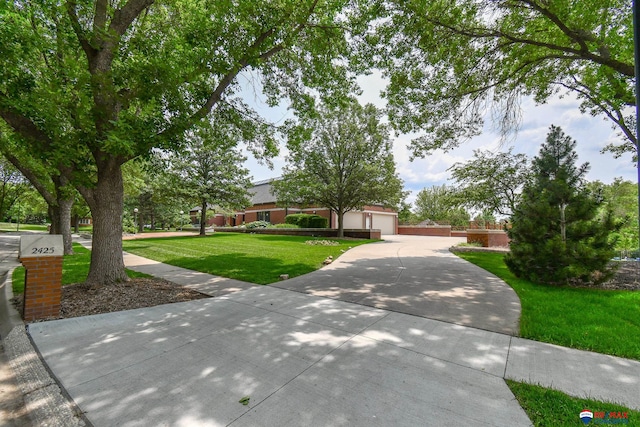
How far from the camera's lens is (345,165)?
70.8ft

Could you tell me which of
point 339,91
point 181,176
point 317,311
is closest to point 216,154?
point 181,176

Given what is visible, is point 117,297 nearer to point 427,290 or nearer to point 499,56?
point 427,290

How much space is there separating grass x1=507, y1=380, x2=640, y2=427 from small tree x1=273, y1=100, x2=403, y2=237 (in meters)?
17.8

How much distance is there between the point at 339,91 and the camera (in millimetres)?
10258

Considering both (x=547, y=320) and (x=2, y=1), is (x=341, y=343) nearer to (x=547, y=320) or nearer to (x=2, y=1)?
(x=547, y=320)

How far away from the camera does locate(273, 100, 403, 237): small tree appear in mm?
20328

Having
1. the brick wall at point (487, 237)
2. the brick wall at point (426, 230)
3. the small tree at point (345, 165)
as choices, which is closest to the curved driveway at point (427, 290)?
the brick wall at point (487, 237)

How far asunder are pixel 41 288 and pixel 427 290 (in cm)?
753

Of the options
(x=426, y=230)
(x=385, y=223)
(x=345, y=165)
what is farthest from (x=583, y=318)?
(x=385, y=223)

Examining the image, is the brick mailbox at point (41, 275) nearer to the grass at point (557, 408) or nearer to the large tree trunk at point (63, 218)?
the grass at point (557, 408)

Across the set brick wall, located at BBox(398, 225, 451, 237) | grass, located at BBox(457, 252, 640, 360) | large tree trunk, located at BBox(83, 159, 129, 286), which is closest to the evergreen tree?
grass, located at BBox(457, 252, 640, 360)

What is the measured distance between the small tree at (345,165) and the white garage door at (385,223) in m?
14.0

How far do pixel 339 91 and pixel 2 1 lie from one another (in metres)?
8.56

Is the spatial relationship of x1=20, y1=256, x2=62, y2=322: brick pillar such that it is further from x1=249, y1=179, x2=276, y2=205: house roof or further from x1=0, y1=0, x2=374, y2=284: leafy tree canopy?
x1=249, y1=179, x2=276, y2=205: house roof
